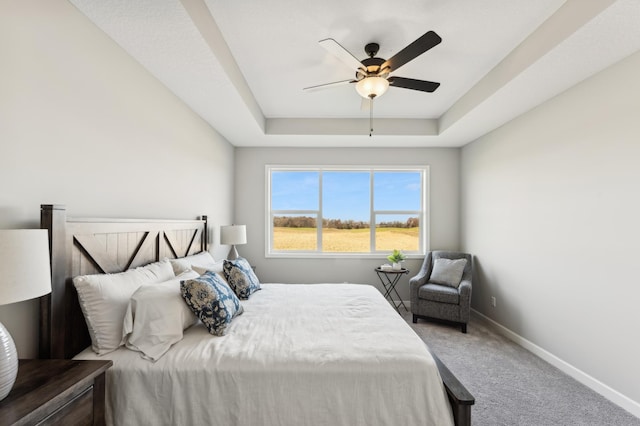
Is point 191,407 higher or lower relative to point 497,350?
higher

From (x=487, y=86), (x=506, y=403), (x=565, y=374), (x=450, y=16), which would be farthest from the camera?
(x=487, y=86)

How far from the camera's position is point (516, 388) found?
231 centimetres

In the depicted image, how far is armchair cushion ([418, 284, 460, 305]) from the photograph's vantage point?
3.52 meters

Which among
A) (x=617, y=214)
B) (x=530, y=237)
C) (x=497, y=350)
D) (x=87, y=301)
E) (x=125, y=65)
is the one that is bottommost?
(x=497, y=350)

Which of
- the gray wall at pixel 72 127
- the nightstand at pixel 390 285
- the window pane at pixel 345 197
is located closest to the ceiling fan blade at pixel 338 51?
the gray wall at pixel 72 127

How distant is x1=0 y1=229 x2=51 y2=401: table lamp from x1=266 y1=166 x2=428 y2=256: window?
11.8 feet

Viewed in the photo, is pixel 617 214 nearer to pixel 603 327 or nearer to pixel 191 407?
pixel 603 327

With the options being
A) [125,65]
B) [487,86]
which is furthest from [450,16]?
[125,65]

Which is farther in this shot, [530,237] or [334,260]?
[334,260]

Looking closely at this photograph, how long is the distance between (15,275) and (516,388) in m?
3.18

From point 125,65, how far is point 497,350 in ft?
13.6

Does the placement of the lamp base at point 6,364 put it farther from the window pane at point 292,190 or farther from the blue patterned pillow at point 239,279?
the window pane at point 292,190

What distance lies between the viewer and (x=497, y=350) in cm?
298

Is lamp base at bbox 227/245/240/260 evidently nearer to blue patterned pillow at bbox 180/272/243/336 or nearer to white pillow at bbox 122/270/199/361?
blue patterned pillow at bbox 180/272/243/336
